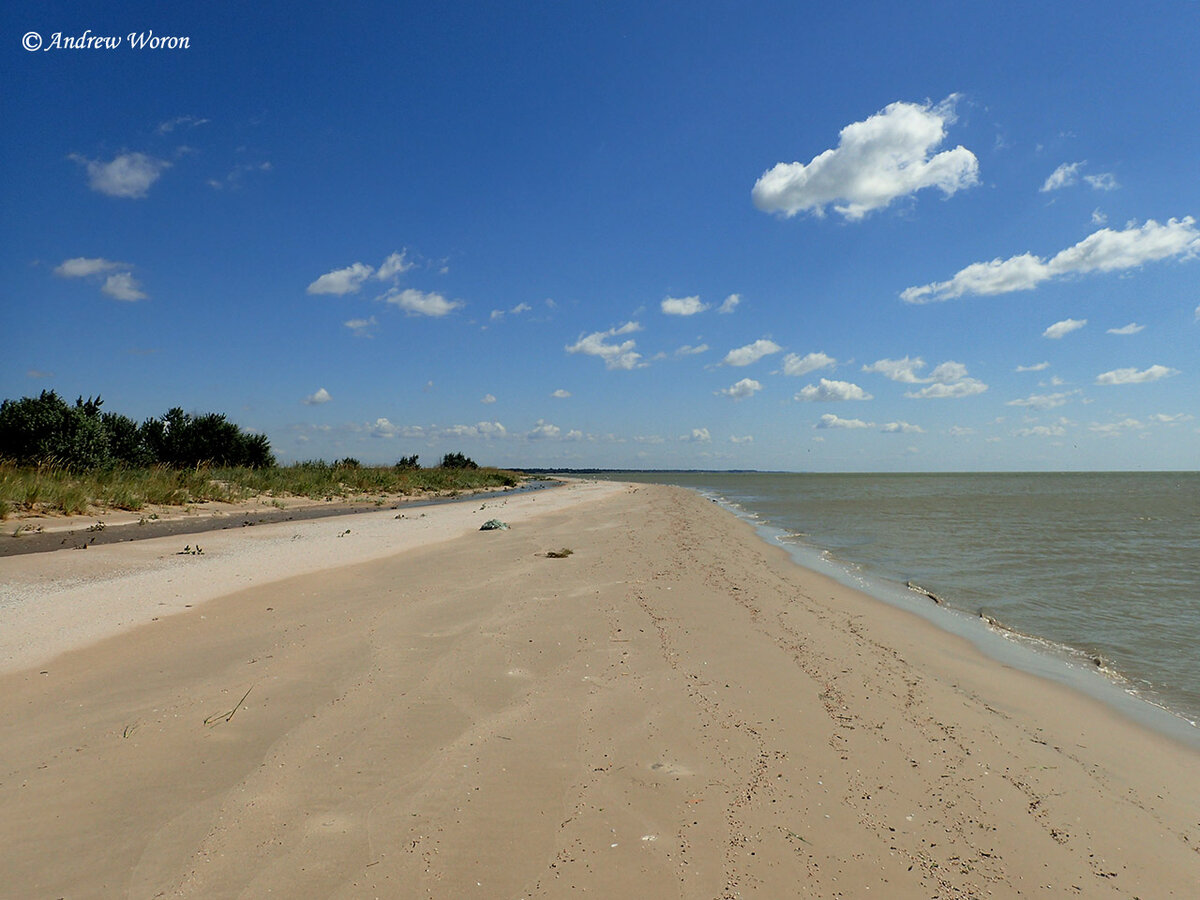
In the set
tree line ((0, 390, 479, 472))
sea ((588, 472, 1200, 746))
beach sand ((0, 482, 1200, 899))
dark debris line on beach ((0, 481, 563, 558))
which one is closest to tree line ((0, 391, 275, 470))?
tree line ((0, 390, 479, 472))

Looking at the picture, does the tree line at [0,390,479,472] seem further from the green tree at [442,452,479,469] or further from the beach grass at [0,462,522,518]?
the green tree at [442,452,479,469]

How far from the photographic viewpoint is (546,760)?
12.2 feet

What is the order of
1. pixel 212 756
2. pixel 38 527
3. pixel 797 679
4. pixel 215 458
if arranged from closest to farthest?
pixel 212 756
pixel 797 679
pixel 38 527
pixel 215 458

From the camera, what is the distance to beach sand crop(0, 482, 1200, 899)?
9.00 ft

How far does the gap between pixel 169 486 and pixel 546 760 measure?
2388 centimetres

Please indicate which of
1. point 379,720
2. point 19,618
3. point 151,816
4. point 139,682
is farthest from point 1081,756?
point 19,618

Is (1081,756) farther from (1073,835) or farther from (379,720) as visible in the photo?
(379,720)

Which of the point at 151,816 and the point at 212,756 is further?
the point at 212,756

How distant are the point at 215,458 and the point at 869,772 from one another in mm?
37554

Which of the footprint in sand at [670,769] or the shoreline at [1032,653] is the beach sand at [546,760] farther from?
the shoreline at [1032,653]

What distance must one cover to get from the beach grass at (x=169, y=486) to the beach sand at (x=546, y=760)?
491 inches

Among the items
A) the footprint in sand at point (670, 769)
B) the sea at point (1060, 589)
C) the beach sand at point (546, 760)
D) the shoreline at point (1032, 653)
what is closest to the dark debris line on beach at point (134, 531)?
the beach sand at point (546, 760)

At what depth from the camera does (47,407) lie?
831 inches

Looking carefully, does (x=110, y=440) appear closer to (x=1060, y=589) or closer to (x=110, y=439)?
(x=110, y=439)
